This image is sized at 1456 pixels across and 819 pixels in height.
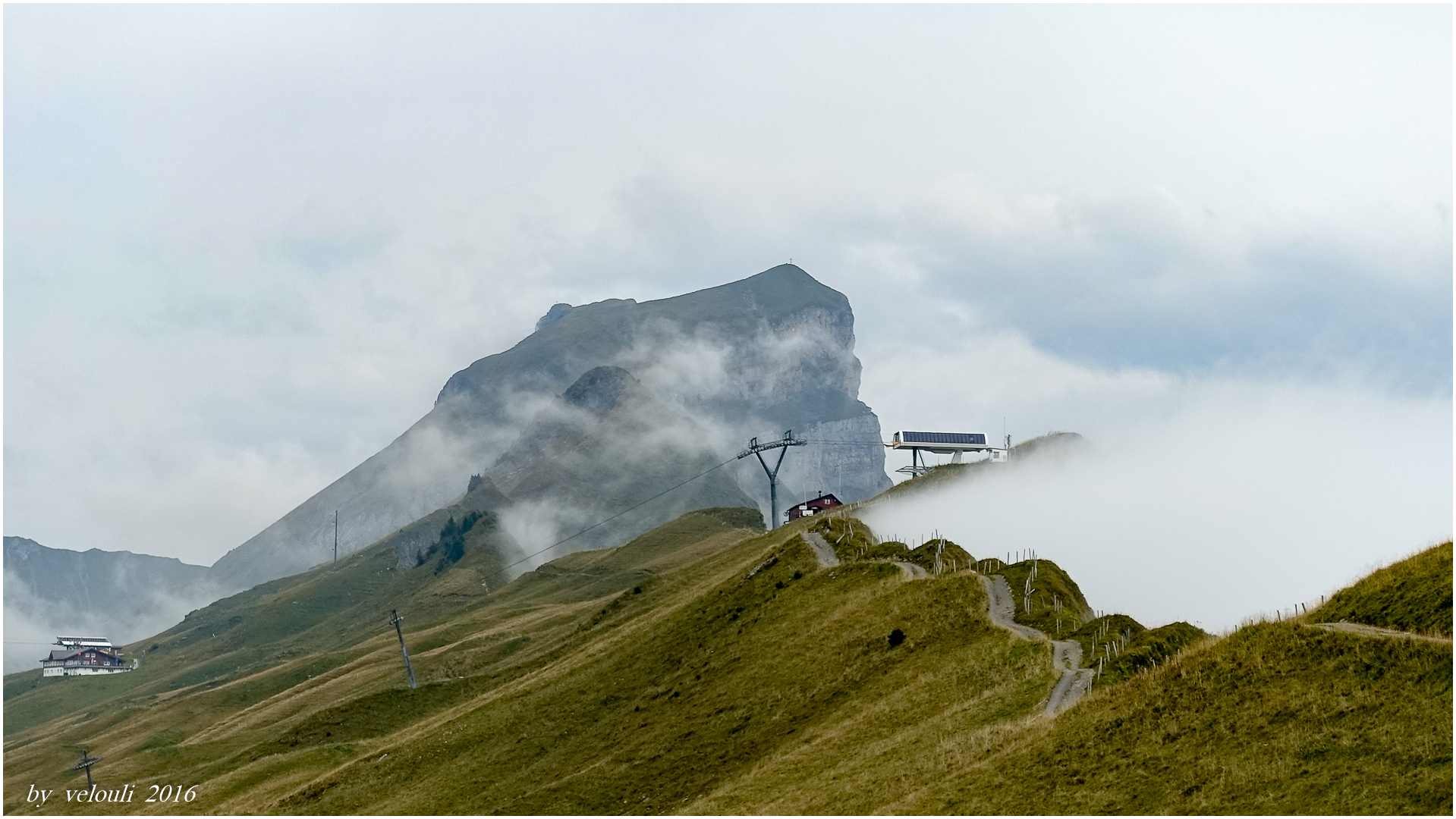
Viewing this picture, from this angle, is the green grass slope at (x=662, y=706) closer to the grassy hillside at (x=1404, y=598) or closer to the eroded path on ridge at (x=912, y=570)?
the eroded path on ridge at (x=912, y=570)

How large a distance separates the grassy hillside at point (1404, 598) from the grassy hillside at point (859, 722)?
53cm

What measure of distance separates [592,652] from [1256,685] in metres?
81.3

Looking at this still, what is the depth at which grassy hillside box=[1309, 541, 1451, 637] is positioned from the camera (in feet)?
170

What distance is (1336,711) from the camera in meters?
45.6

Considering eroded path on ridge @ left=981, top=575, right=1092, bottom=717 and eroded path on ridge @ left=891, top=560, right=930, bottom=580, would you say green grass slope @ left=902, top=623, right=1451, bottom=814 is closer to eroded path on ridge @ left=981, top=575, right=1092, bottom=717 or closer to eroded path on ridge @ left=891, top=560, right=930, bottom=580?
eroded path on ridge @ left=981, top=575, right=1092, bottom=717

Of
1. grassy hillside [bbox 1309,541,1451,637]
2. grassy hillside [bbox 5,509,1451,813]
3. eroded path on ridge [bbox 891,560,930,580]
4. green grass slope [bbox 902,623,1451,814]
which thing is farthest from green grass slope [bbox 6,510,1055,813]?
grassy hillside [bbox 1309,541,1451,637]

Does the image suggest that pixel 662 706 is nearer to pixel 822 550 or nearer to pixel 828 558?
pixel 828 558

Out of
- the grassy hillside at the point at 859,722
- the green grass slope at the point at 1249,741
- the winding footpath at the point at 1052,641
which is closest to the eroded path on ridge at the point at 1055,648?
the winding footpath at the point at 1052,641

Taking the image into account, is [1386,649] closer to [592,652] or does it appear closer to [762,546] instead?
[592,652]

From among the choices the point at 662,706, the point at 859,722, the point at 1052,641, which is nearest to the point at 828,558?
the point at 662,706

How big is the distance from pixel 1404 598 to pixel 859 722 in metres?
28.3

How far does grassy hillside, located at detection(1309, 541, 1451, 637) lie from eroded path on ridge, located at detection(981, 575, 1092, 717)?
11600mm

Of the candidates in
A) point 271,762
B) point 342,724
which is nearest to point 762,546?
point 342,724

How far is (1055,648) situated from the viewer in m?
67.0
